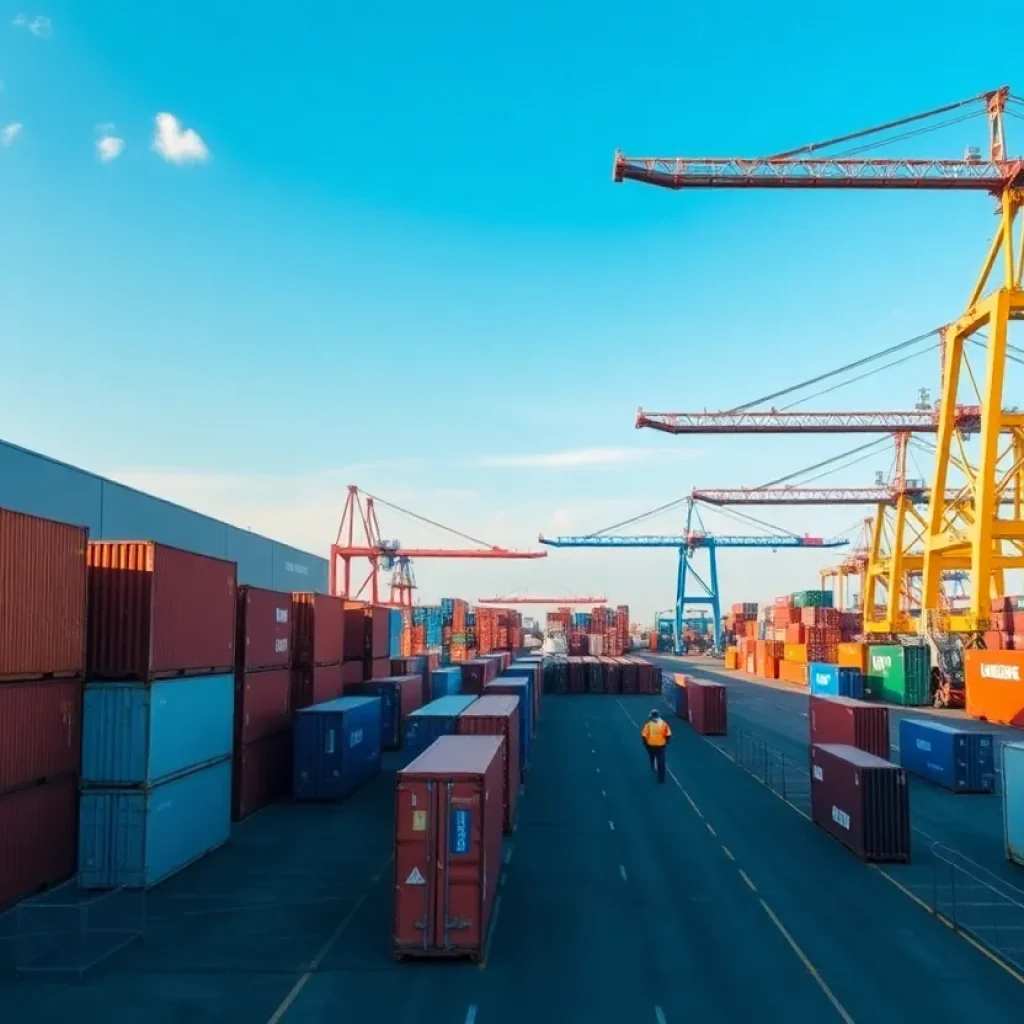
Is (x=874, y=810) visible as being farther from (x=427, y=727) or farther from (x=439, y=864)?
(x=427, y=727)

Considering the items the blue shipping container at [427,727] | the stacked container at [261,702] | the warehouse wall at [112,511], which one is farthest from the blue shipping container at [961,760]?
the warehouse wall at [112,511]

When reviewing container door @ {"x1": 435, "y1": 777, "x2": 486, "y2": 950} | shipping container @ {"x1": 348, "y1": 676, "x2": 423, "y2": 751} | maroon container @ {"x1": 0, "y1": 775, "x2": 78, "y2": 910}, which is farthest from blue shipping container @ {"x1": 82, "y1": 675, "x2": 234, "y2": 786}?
shipping container @ {"x1": 348, "y1": 676, "x2": 423, "y2": 751}

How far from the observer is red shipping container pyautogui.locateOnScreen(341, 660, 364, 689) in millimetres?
37156

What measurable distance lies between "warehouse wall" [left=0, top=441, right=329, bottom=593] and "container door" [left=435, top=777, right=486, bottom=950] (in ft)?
54.1

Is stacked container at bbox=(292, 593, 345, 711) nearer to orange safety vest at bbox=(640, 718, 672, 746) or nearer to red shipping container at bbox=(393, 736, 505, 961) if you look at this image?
orange safety vest at bbox=(640, 718, 672, 746)

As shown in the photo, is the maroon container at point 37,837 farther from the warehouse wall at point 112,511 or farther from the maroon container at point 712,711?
the maroon container at point 712,711

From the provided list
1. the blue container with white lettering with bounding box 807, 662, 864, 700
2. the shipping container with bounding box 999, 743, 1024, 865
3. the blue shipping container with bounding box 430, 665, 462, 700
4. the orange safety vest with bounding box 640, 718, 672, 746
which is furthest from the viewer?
the blue container with white lettering with bounding box 807, 662, 864, 700

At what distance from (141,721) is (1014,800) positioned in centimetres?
1901

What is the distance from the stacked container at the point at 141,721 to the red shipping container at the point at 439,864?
6514 millimetres

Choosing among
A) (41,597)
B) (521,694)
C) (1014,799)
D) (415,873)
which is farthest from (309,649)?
(1014,799)

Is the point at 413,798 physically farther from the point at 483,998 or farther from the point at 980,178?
the point at 980,178

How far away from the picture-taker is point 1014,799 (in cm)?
1948

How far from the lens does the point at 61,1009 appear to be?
464 inches

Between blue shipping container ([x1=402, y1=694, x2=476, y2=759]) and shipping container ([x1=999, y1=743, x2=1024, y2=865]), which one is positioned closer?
shipping container ([x1=999, y1=743, x2=1024, y2=865])
